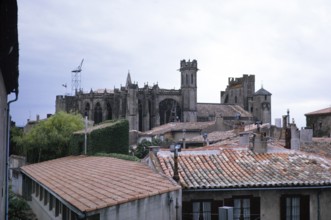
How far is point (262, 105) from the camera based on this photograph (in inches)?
4144

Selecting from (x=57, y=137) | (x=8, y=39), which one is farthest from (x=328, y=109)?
(x=8, y=39)

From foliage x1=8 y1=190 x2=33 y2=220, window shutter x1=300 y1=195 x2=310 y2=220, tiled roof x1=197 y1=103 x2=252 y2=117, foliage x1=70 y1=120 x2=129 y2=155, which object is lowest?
foliage x1=8 y1=190 x2=33 y2=220

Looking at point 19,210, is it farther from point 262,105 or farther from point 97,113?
point 262,105

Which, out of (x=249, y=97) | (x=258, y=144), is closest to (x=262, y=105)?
(x=249, y=97)

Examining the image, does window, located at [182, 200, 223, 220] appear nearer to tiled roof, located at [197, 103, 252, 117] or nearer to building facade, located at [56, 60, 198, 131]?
building facade, located at [56, 60, 198, 131]

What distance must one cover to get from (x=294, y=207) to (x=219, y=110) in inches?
3015

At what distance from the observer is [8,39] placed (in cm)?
706

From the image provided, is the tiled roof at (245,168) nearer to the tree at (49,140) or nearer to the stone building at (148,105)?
the tree at (49,140)

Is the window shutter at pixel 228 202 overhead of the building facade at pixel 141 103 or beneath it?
beneath

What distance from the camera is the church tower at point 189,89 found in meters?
93.1

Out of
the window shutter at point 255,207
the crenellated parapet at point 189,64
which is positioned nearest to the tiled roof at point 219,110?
the crenellated parapet at point 189,64

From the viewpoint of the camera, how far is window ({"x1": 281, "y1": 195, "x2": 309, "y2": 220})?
715 inches

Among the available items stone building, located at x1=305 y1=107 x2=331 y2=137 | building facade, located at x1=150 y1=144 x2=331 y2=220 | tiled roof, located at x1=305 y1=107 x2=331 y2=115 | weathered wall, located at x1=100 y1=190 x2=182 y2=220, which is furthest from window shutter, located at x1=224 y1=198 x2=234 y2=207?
tiled roof, located at x1=305 y1=107 x2=331 y2=115

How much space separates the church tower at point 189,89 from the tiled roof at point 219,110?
353 cm
